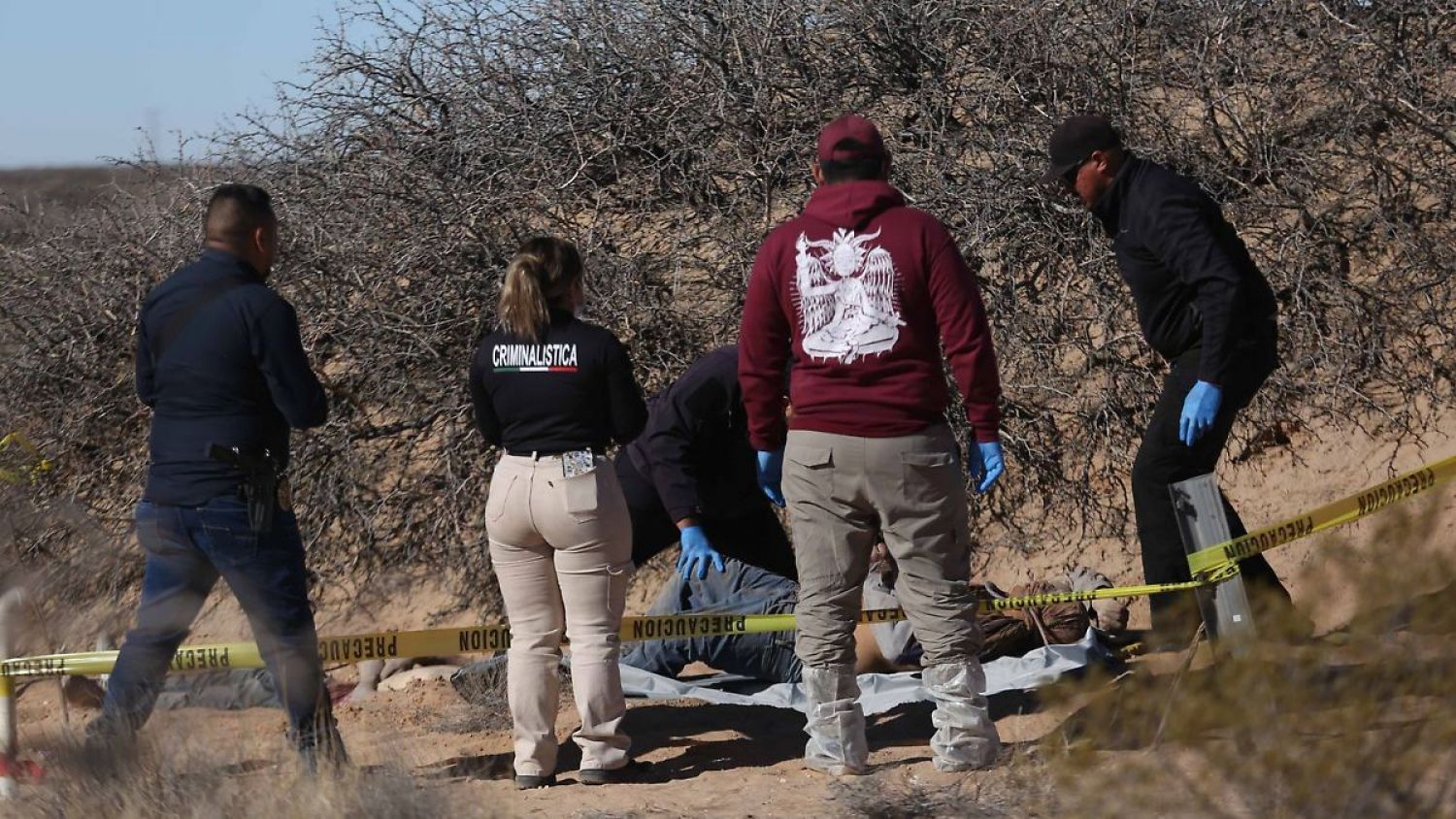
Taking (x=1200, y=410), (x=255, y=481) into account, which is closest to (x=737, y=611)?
(x=1200, y=410)

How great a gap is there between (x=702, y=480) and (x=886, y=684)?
978mm

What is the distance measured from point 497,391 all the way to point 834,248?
3.50 ft

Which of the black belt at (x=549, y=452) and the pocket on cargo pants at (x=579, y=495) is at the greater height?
the black belt at (x=549, y=452)

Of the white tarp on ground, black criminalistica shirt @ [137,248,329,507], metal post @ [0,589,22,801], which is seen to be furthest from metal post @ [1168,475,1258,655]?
metal post @ [0,589,22,801]

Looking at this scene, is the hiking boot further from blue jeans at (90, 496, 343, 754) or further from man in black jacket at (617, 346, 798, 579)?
man in black jacket at (617, 346, 798, 579)

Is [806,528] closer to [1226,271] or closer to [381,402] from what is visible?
[1226,271]

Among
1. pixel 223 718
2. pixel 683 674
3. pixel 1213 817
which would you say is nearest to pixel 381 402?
pixel 683 674

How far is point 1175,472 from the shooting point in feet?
16.3

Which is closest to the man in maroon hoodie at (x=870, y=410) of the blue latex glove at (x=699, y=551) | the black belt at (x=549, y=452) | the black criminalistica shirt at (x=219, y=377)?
the black belt at (x=549, y=452)

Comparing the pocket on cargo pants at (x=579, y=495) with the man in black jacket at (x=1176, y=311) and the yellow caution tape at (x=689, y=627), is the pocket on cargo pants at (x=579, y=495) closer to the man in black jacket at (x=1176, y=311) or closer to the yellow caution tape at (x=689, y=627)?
the yellow caution tape at (x=689, y=627)

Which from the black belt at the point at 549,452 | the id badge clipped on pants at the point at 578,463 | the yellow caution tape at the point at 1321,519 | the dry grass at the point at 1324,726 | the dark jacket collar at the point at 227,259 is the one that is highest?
the dark jacket collar at the point at 227,259

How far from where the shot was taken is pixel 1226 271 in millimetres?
4621

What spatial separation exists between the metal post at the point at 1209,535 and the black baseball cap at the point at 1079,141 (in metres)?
1.04

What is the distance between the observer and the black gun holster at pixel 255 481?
431 centimetres
